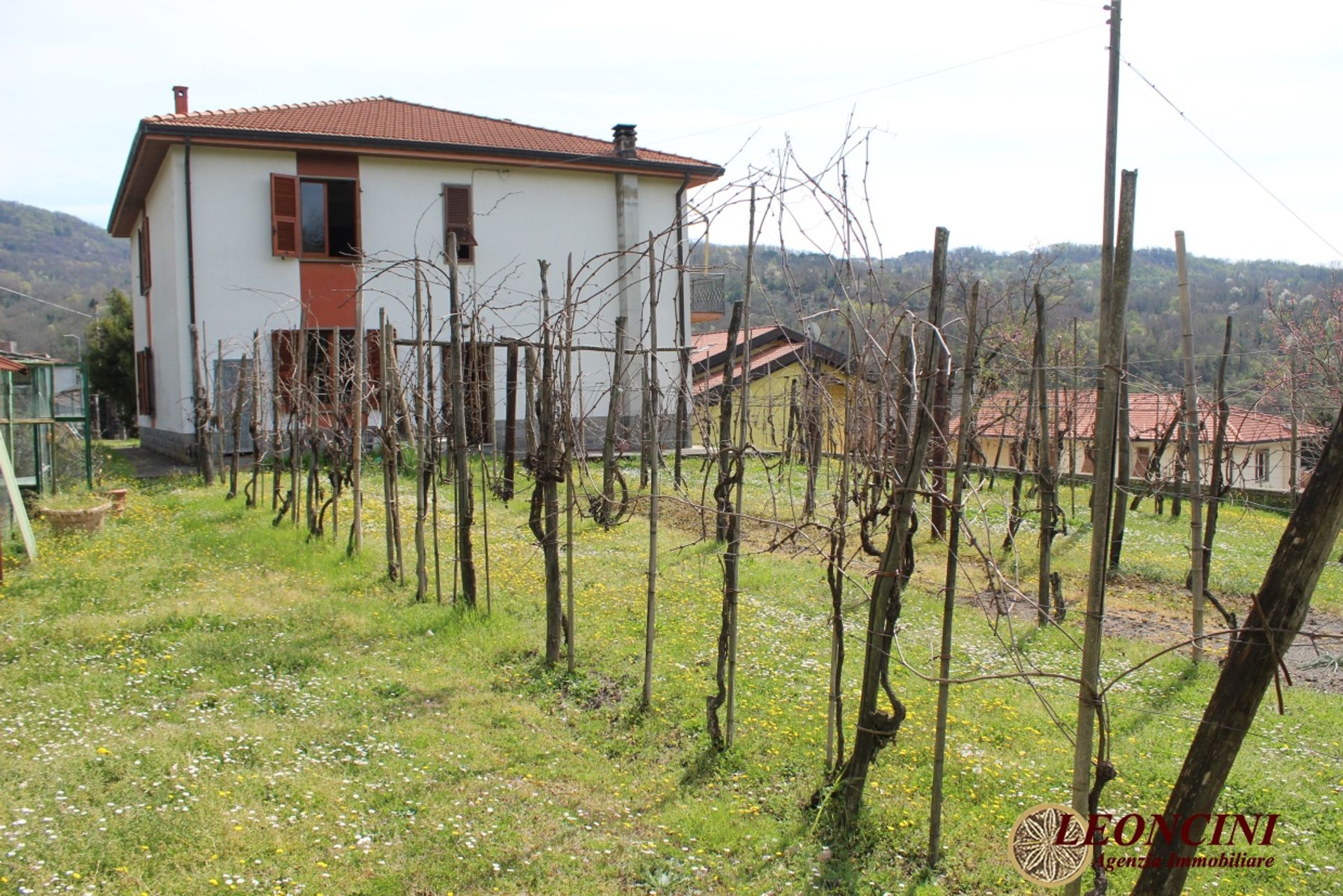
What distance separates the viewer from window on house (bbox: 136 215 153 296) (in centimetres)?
1928

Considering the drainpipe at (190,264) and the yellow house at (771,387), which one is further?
the drainpipe at (190,264)

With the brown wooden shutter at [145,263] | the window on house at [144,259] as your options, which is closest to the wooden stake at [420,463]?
the brown wooden shutter at [145,263]

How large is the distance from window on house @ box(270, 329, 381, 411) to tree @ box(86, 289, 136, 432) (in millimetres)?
12930

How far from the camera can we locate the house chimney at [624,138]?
1884cm

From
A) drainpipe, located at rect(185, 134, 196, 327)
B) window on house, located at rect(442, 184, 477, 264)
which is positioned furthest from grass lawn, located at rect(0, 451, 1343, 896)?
window on house, located at rect(442, 184, 477, 264)

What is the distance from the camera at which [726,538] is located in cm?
517

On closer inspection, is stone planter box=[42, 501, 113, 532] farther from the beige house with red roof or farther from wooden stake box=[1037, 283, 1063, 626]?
wooden stake box=[1037, 283, 1063, 626]

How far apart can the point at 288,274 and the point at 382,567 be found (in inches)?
396

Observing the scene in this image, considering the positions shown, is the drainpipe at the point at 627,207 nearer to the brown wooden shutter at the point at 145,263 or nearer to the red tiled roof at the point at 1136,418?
the red tiled roof at the point at 1136,418

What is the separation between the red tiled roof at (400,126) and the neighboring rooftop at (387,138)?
2 centimetres

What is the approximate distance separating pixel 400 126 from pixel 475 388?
1132 cm

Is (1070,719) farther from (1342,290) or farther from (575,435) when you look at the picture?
(1342,290)

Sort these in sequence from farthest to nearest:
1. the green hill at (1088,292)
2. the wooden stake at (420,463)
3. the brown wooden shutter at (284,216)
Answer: the brown wooden shutter at (284,216) → the wooden stake at (420,463) → the green hill at (1088,292)

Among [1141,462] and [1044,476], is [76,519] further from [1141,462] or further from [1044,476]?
[1141,462]
